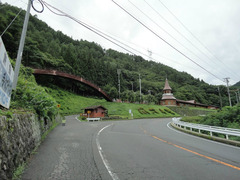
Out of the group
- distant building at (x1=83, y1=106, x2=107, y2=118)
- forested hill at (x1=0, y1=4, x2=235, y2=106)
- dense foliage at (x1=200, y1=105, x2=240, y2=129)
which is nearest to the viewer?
dense foliage at (x1=200, y1=105, x2=240, y2=129)

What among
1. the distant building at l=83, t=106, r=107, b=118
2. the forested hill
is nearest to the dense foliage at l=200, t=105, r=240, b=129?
the forested hill

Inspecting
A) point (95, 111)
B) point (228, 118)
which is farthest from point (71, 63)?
point (228, 118)

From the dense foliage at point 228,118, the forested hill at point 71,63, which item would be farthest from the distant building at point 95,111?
the dense foliage at point 228,118

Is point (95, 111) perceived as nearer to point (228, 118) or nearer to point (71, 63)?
point (228, 118)

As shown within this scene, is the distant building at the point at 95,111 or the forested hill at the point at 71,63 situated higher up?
the forested hill at the point at 71,63

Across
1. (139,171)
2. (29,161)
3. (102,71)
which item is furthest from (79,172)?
(102,71)

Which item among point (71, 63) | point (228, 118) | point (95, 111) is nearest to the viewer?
point (228, 118)

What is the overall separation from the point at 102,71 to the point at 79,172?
6905 centimetres

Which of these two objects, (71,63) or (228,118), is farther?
(71,63)

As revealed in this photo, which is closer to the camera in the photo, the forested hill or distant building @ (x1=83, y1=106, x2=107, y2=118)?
distant building @ (x1=83, y1=106, x2=107, y2=118)

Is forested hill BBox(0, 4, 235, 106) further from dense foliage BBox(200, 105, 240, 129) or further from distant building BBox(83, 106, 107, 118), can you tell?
dense foliage BBox(200, 105, 240, 129)

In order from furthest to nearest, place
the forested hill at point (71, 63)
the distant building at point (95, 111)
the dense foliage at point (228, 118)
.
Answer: the forested hill at point (71, 63)
the distant building at point (95, 111)
the dense foliage at point (228, 118)

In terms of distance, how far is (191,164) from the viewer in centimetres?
459

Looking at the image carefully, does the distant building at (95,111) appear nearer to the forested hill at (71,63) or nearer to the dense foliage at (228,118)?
the forested hill at (71,63)
